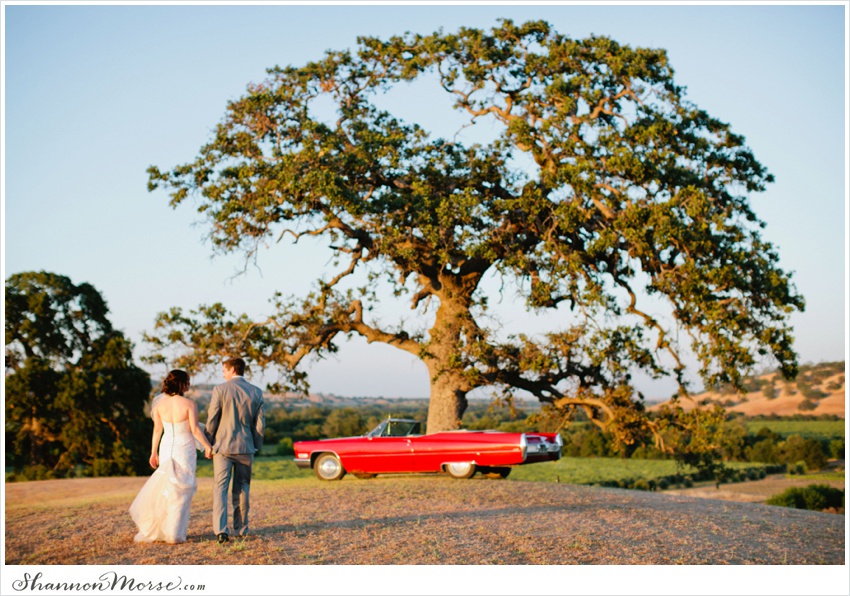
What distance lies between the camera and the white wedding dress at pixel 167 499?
875 cm

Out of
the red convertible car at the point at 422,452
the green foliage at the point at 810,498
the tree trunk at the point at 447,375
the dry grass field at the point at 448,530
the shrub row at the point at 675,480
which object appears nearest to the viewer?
the dry grass field at the point at 448,530

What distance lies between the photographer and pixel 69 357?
3288cm

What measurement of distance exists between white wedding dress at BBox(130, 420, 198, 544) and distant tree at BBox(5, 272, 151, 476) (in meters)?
22.6

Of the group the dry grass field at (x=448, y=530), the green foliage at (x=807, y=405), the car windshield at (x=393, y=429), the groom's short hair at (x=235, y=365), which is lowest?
the green foliage at (x=807, y=405)

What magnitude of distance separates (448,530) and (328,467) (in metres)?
8.05

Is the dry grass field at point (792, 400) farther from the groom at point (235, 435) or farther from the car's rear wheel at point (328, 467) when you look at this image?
the groom at point (235, 435)

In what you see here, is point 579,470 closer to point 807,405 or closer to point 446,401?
point 446,401

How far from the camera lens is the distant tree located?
30.6m

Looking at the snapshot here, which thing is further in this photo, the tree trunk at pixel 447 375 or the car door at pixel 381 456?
the tree trunk at pixel 447 375

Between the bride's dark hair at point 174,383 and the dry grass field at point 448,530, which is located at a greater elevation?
the bride's dark hair at point 174,383

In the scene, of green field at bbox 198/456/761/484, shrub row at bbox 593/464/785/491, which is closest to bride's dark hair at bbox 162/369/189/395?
green field at bbox 198/456/761/484

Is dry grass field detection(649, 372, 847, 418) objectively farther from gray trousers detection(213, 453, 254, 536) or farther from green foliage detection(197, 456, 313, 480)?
gray trousers detection(213, 453, 254, 536)

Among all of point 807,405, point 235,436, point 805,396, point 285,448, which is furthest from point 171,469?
point 805,396

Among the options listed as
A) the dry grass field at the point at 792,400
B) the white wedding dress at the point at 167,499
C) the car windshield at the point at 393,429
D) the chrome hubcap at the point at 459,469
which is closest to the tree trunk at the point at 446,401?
the car windshield at the point at 393,429
